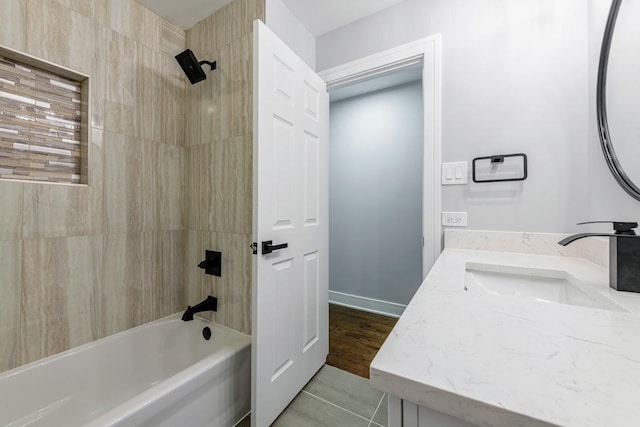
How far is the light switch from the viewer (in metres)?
1.41

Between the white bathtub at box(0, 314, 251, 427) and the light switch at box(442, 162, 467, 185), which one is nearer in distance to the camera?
the white bathtub at box(0, 314, 251, 427)

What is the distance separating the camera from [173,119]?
5.65 feet

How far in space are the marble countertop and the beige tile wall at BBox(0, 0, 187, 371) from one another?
164cm

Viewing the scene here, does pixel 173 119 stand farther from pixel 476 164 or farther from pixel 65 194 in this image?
pixel 476 164

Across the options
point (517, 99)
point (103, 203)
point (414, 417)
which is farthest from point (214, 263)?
point (517, 99)

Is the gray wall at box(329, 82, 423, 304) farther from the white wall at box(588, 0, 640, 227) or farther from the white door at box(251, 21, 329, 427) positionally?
the white wall at box(588, 0, 640, 227)

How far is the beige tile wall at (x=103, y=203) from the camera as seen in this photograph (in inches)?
44.5

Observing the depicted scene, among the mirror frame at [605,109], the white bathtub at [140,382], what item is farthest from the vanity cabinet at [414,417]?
the mirror frame at [605,109]

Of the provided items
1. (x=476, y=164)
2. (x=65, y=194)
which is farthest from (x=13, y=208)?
(x=476, y=164)

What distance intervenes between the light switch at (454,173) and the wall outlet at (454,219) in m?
0.18

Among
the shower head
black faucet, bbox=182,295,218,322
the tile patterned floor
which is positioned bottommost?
the tile patterned floor

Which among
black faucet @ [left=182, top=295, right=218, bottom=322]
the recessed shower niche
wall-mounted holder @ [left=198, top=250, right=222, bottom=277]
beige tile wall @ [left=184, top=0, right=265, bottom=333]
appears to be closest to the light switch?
beige tile wall @ [left=184, top=0, right=265, bottom=333]

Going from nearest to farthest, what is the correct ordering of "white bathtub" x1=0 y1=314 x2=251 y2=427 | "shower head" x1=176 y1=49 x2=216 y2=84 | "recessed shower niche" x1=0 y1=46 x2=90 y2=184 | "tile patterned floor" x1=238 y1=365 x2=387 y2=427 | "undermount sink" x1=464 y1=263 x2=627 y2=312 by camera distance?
"undermount sink" x1=464 y1=263 x2=627 y2=312 < "white bathtub" x1=0 y1=314 x2=251 y2=427 < "recessed shower niche" x1=0 y1=46 x2=90 y2=184 < "tile patterned floor" x1=238 y1=365 x2=387 y2=427 < "shower head" x1=176 y1=49 x2=216 y2=84

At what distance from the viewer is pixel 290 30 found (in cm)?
163
